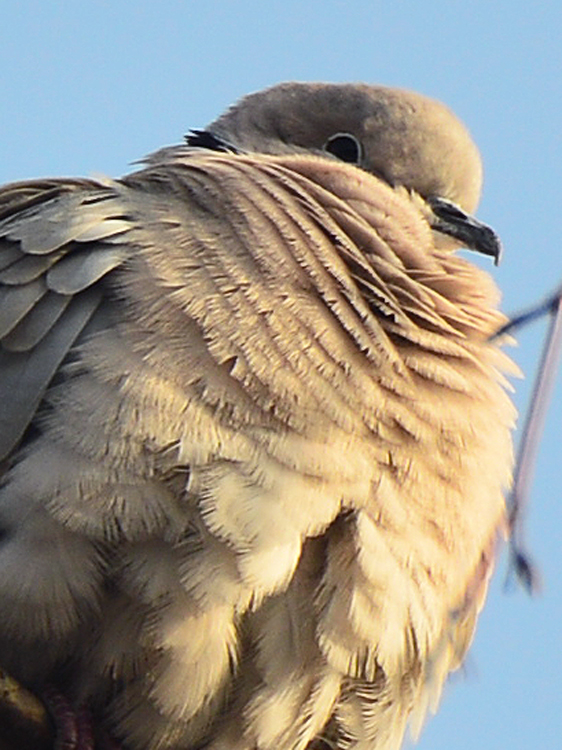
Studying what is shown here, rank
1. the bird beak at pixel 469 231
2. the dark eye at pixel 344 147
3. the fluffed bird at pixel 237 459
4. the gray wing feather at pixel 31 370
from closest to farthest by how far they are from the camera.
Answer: the fluffed bird at pixel 237 459
the gray wing feather at pixel 31 370
the bird beak at pixel 469 231
the dark eye at pixel 344 147

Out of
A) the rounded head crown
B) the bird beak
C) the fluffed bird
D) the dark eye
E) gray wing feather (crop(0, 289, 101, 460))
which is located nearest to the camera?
the fluffed bird

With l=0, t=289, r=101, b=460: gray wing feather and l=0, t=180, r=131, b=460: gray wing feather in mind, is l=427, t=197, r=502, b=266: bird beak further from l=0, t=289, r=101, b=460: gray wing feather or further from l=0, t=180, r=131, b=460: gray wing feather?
l=0, t=289, r=101, b=460: gray wing feather

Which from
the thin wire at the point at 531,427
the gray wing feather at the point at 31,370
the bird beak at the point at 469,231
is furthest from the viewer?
the bird beak at the point at 469,231

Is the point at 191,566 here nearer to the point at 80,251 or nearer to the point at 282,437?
the point at 282,437

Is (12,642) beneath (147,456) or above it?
beneath

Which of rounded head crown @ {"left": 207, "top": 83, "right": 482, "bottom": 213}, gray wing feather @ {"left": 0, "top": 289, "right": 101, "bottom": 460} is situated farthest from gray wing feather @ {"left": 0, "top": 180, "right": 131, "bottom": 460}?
rounded head crown @ {"left": 207, "top": 83, "right": 482, "bottom": 213}

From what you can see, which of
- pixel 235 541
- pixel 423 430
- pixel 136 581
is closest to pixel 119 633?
pixel 136 581

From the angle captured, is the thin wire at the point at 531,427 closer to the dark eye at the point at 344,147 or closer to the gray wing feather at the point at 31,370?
the gray wing feather at the point at 31,370

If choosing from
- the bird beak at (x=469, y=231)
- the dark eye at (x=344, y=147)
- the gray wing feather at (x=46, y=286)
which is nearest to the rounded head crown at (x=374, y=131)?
the dark eye at (x=344, y=147)
